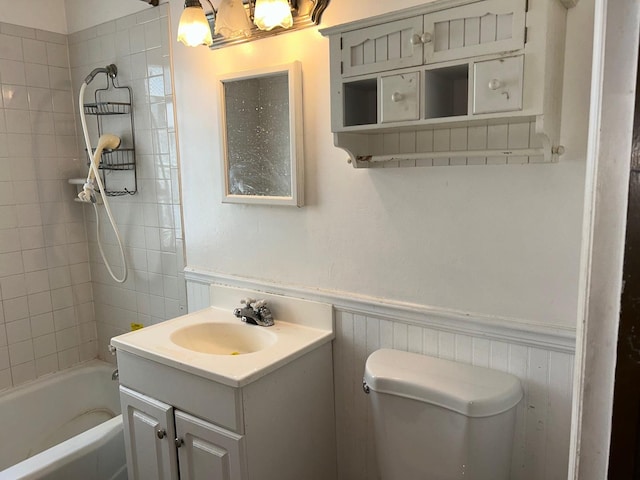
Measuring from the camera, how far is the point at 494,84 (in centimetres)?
115

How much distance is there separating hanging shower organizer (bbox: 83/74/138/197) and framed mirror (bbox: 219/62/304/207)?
0.64m

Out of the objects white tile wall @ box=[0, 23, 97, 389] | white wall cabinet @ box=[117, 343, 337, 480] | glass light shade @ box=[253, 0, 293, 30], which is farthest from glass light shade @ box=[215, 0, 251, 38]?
white tile wall @ box=[0, 23, 97, 389]

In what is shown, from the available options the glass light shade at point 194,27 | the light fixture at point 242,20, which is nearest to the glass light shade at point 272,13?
the light fixture at point 242,20

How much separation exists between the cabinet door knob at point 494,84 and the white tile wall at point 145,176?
1.39 meters

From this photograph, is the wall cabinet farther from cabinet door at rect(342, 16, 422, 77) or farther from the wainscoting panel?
the wainscoting panel

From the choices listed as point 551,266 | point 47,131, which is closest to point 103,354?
point 47,131

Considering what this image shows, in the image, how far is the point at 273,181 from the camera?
178 cm

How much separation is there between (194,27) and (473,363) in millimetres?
1416

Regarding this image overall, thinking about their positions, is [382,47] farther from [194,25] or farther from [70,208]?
[70,208]

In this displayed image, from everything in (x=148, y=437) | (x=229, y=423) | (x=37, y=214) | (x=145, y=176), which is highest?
(x=145, y=176)

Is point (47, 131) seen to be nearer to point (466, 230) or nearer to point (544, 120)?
point (466, 230)

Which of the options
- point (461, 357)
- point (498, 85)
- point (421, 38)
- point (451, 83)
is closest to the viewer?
point (498, 85)

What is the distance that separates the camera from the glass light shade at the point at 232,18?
1621 millimetres

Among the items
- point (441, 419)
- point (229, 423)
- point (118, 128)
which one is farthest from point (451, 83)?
point (118, 128)
